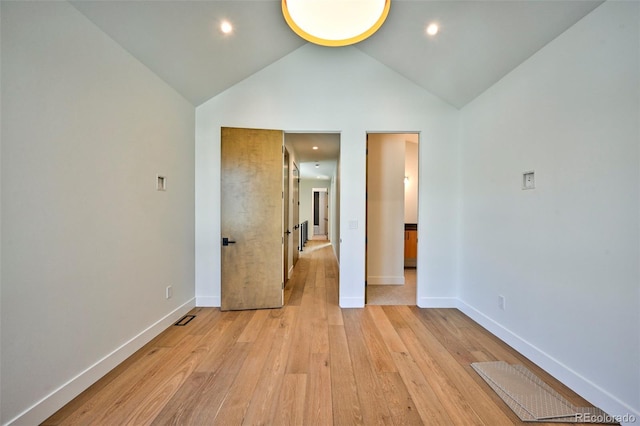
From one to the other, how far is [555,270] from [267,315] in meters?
2.85

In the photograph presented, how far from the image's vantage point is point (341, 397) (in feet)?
5.26

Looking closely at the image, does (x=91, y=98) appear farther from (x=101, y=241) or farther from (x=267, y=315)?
(x=267, y=315)

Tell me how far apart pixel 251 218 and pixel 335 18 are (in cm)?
225

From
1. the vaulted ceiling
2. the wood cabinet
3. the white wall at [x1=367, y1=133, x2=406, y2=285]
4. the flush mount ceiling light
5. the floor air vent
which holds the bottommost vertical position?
the floor air vent

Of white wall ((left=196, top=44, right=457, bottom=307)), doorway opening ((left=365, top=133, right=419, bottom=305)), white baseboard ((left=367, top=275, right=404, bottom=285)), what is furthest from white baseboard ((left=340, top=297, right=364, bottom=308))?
white baseboard ((left=367, top=275, right=404, bottom=285))

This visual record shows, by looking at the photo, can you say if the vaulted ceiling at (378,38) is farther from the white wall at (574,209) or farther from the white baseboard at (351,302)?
the white baseboard at (351,302)

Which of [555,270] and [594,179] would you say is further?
[555,270]

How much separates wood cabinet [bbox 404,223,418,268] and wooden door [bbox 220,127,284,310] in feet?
11.0

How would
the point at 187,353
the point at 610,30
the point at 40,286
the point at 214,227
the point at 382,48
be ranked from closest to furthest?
the point at 40,286
the point at 610,30
the point at 187,353
the point at 382,48
the point at 214,227

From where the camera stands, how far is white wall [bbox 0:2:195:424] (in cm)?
131

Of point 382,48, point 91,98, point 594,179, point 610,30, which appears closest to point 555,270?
point 594,179

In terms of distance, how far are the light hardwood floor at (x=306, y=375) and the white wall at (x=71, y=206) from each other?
310mm

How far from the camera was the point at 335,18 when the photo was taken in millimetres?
1746

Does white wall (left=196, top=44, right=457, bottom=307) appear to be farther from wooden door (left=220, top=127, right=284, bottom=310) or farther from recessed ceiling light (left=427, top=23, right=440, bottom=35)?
recessed ceiling light (left=427, top=23, right=440, bottom=35)
